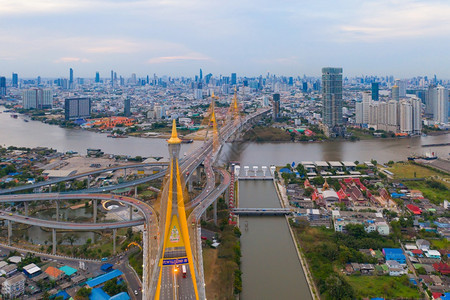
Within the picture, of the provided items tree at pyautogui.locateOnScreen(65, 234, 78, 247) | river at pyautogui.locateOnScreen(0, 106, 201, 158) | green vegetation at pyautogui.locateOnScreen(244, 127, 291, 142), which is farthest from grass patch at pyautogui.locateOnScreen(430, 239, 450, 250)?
green vegetation at pyautogui.locateOnScreen(244, 127, 291, 142)

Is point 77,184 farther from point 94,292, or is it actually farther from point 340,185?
point 340,185

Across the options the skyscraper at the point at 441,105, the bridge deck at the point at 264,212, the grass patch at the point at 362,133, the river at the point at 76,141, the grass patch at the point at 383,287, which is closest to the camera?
the grass patch at the point at 383,287

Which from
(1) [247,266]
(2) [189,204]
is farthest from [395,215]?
(2) [189,204]

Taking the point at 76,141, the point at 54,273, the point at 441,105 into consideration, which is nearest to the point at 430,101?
the point at 441,105

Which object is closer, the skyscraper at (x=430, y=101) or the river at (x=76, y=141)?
the river at (x=76, y=141)

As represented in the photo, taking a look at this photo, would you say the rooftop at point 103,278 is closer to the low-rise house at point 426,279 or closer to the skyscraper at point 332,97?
the low-rise house at point 426,279

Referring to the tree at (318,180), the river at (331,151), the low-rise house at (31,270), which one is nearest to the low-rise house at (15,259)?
the low-rise house at (31,270)
